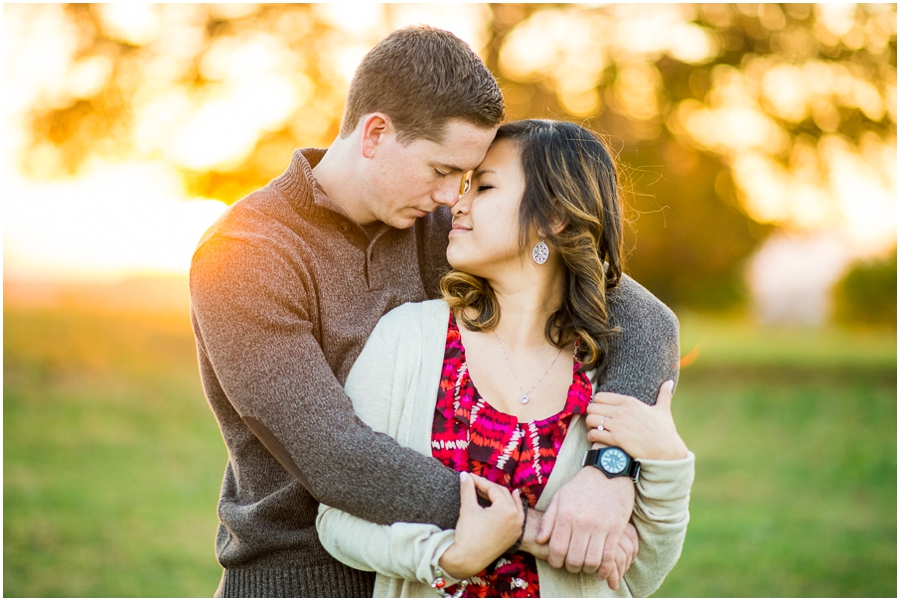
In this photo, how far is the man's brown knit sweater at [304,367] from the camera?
1.88 meters

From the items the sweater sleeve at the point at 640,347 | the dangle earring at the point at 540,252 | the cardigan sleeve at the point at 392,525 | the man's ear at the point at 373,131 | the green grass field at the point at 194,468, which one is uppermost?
the man's ear at the point at 373,131

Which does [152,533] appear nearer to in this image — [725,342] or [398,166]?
[398,166]

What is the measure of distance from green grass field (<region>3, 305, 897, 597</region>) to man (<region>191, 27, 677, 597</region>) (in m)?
3.36

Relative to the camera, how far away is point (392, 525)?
191 cm

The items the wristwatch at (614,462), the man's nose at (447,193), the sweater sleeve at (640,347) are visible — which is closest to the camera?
the wristwatch at (614,462)

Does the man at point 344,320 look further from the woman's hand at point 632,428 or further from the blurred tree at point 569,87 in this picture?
the blurred tree at point 569,87

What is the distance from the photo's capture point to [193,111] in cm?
794

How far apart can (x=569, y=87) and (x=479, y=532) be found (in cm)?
706

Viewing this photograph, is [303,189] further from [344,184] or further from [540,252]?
[540,252]

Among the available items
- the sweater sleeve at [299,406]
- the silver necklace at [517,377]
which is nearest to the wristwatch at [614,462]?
the silver necklace at [517,377]

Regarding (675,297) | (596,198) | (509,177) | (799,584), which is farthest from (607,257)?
(675,297)

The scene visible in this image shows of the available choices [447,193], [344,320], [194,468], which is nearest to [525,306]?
[447,193]

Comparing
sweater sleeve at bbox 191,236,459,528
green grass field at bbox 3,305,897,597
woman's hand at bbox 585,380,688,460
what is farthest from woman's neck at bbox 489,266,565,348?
green grass field at bbox 3,305,897,597

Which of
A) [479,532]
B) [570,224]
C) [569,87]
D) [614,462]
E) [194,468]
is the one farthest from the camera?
[569,87]
